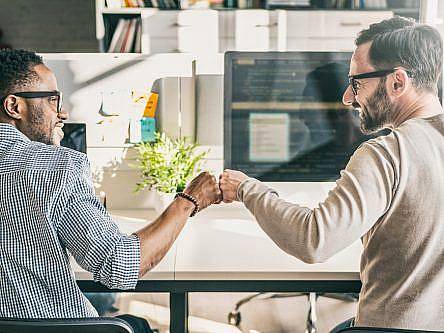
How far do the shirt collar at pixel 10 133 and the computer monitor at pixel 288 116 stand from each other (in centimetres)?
80

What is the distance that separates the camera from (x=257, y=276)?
64.1 inches

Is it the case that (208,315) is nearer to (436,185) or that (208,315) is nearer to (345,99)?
(345,99)

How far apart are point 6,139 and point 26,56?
9.1 inches

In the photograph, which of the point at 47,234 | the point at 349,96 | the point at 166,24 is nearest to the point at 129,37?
the point at 166,24

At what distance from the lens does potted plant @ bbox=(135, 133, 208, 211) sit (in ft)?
7.06

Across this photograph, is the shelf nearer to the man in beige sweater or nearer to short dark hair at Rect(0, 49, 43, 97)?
short dark hair at Rect(0, 49, 43, 97)

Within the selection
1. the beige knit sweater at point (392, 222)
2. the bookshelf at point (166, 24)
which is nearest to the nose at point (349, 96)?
the beige knit sweater at point (392, 222)

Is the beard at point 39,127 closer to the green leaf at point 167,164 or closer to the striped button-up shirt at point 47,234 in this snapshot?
the striped button-up shirt at point 47,234

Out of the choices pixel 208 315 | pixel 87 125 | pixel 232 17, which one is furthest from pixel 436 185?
pixel 232 17

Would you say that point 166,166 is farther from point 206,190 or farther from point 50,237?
point 50,237

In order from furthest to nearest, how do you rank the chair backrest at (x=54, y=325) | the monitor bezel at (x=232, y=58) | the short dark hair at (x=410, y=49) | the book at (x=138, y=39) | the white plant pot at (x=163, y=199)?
the book at (x=138, y=39) < the white plant pot at (x=163, y=199) < the monitor bezel at (x=232, y=58) < the short dark hair at (x=410, y=49) < the chair backrest at (x=54, y=325)

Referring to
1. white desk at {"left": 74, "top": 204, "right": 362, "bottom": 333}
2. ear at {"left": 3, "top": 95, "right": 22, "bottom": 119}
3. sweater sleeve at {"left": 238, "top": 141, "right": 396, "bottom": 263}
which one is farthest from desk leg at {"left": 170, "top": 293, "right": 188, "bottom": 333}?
ear at {"left": 3, "top": 95, "right": 22, "bottom": 119}

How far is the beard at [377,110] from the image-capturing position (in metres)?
1.40

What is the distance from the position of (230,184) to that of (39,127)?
1.52 feet
